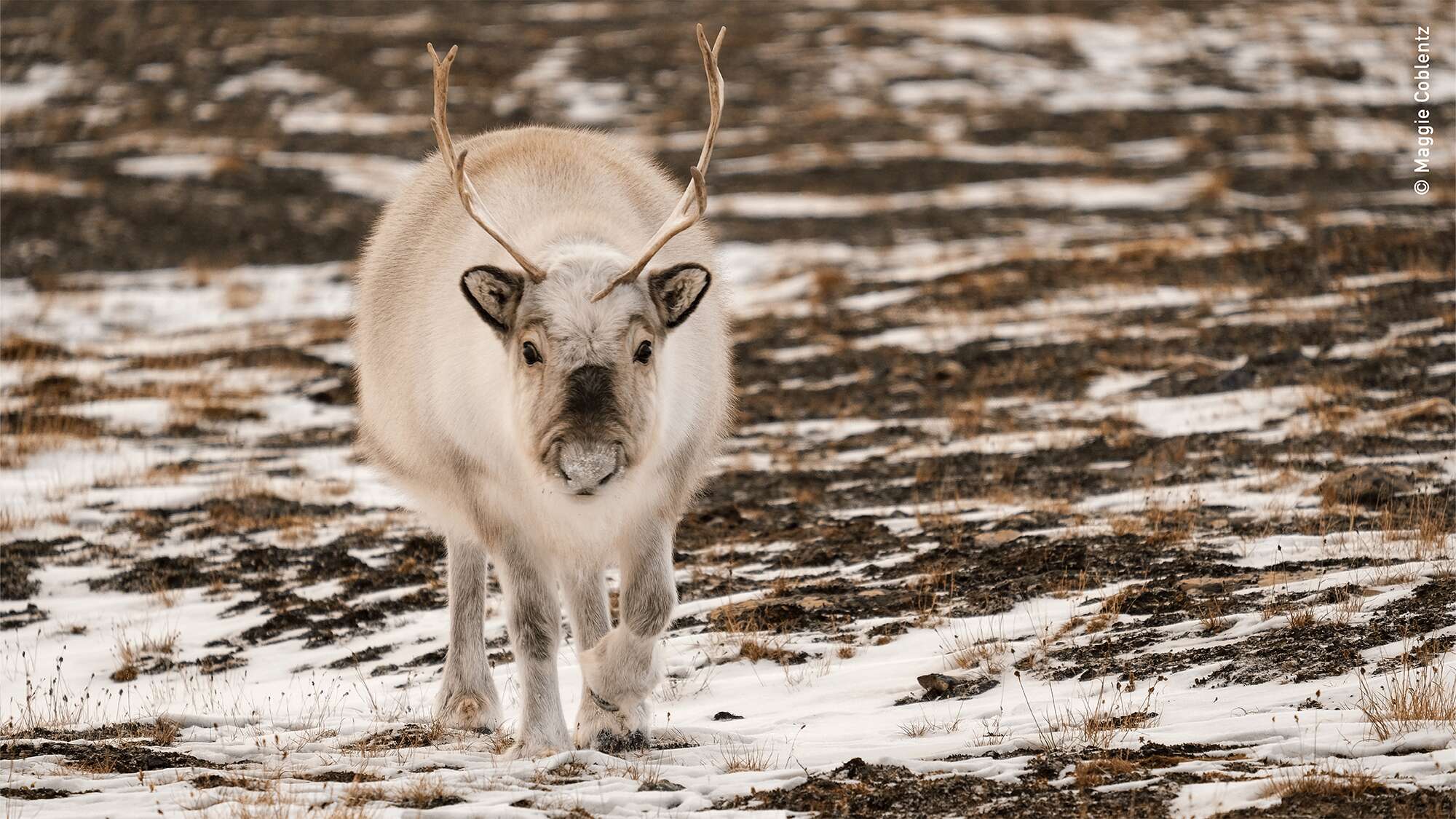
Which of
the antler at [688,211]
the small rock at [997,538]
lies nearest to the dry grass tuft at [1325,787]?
the antler at [688,211]

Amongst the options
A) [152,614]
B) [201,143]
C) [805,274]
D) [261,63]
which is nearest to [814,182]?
[805,274]

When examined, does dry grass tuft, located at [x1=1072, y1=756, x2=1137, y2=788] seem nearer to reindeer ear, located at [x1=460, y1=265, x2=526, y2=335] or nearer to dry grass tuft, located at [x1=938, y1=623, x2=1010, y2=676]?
dry grass tuft, located at [x1=938, y1=623, x2=1010, y2=676]

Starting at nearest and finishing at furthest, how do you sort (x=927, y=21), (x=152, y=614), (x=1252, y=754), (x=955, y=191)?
(x=1252, y=754) < (x=152, y=614) < (x=955, y=191) < (x=927, y=21)

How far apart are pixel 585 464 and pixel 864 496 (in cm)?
637

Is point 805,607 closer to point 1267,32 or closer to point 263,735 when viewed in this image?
point 263,735

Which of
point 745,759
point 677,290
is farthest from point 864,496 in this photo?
point 677,290

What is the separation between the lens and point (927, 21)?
150 feet

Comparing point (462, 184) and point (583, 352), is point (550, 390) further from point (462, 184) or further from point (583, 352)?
point (462, 184)

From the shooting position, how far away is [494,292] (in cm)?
552

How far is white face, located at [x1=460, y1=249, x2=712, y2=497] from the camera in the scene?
202 inches

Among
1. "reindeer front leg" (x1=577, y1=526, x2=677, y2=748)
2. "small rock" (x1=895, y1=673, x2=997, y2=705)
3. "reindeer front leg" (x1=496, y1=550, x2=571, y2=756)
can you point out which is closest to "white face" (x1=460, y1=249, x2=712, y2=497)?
"reindeer front leg" (x1=577, y1=526, x2=677, y2=748)

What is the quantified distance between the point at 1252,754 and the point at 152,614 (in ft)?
21.8

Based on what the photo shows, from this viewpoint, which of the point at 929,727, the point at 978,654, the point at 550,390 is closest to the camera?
the point at 550,390

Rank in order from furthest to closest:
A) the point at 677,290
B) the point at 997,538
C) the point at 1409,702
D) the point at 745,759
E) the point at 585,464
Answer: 1. the point at 997,538
2. the point at 745,759
3. the point at 677,290
4. the point at 1409,702
5. the point at 585,464
